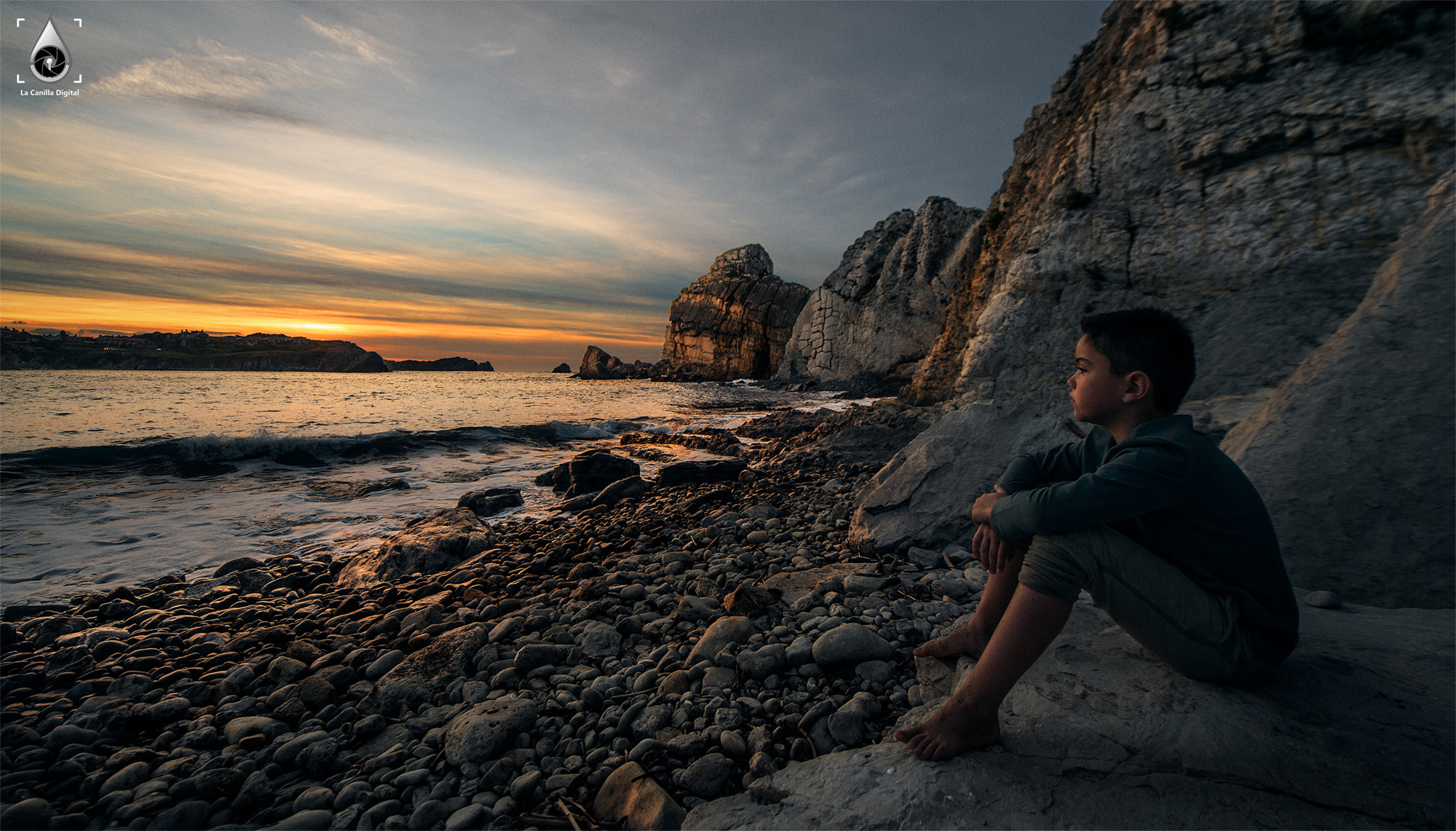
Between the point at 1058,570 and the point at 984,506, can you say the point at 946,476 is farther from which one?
the point at 1058,570

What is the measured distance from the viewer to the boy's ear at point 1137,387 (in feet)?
6.61

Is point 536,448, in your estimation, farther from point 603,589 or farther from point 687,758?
point 687,758

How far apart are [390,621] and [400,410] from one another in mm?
20133

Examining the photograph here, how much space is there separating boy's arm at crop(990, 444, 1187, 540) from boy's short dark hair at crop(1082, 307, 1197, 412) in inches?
15.2

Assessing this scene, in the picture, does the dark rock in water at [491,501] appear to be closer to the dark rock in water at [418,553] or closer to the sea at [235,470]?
the sea at [235,470]

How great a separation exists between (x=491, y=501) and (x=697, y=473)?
3220 millimetres

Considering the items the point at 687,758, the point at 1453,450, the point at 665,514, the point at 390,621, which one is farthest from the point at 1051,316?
the point at 390,621

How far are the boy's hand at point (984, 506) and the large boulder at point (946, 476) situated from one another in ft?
6.86

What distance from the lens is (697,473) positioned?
28.7 ft

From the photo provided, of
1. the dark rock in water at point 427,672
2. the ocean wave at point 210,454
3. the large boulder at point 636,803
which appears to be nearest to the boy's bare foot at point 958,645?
the large boulder at point 636,803

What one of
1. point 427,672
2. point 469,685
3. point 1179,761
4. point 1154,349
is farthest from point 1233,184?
point 427,672

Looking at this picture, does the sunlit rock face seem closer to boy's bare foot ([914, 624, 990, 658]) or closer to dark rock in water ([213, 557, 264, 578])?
boy's bare foot ([914, 624, 990, 658])

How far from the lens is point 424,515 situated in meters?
7.72

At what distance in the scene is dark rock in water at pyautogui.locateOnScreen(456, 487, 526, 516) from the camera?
7.89 metres
